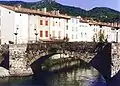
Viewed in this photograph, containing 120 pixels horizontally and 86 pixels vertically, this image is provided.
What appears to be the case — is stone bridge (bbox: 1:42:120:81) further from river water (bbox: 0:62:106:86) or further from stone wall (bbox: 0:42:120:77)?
river water (bbox: 0:62:106:86)

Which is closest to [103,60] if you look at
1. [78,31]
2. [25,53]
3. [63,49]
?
[63,49]

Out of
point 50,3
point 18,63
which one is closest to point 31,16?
point 18,63

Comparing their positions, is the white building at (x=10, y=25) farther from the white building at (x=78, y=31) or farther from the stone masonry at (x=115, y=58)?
the stone masonry at (x=115, y=58)

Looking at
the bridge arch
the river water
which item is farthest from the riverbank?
the bridge arch

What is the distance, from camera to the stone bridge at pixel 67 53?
19531mm

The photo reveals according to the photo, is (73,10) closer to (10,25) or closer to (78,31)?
(78,31)

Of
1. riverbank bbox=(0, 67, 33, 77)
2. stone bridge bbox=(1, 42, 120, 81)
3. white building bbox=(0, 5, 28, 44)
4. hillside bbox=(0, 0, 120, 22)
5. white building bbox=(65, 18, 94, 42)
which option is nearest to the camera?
stone bridge bbox=(1, 42, 120, 81)

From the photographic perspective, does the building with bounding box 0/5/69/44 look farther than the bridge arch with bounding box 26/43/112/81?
Yes

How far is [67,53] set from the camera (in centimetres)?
2170

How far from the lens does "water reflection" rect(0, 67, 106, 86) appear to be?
19875 millimetres

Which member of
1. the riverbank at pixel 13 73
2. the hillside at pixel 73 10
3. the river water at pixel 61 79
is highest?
the hillside at pixel 73 10

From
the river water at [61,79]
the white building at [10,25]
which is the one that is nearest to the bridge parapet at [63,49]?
the river water at [61,79]

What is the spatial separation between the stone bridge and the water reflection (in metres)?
0.69

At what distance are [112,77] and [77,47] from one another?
104 inches
